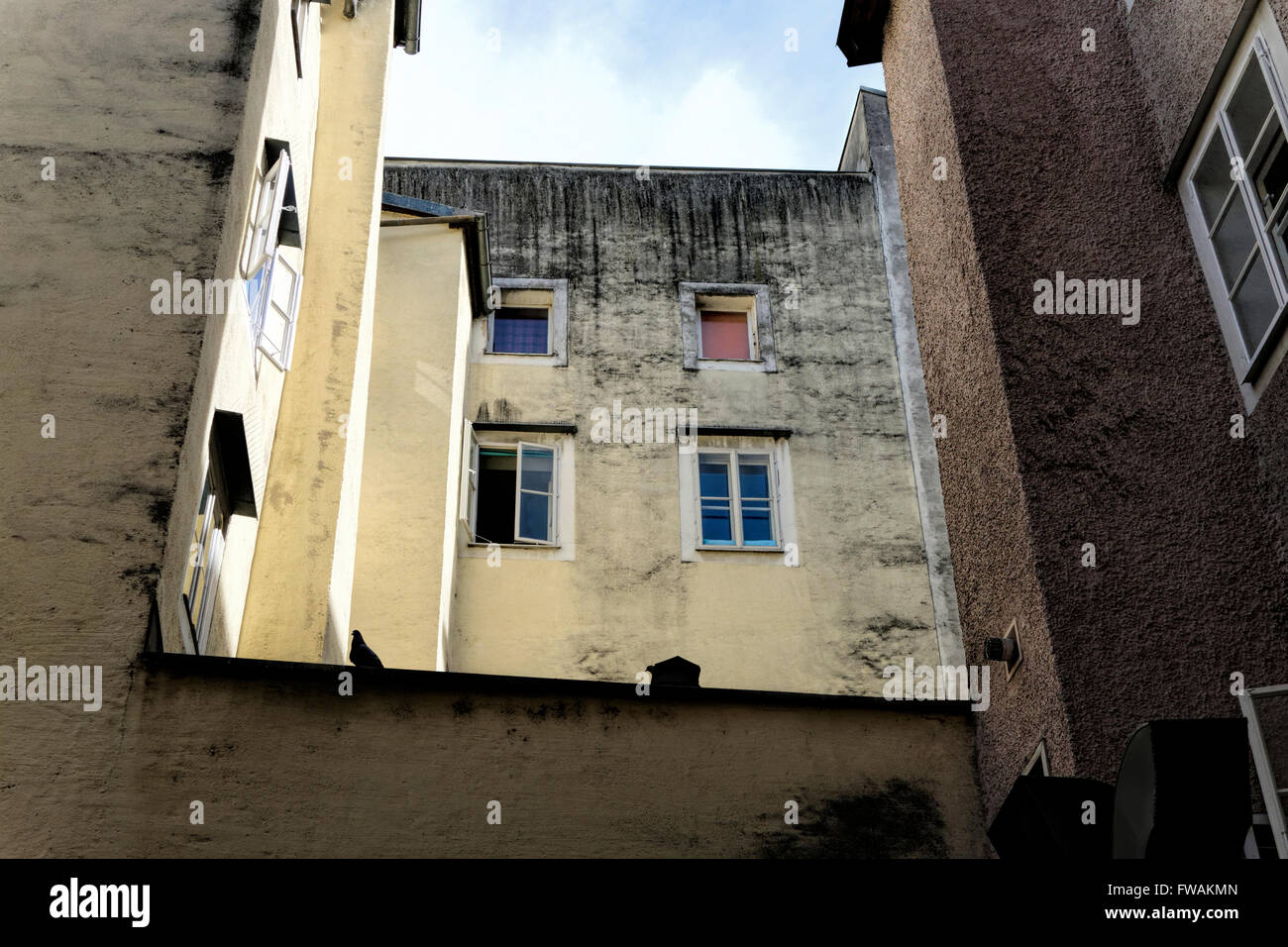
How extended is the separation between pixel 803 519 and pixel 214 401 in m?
8.84

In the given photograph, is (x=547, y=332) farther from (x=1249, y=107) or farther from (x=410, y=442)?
(x=1249, y=107)

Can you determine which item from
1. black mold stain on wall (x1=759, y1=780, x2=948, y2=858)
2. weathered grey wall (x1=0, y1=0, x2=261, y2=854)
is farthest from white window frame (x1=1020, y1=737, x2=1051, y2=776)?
weathered grey wall (x1=0, y1=0, x2=261, y2=854)

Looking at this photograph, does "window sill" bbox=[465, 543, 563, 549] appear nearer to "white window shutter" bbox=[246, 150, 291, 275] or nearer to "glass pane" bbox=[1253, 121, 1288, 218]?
"white window shutter" bbox=[246, 150, 291, 275]

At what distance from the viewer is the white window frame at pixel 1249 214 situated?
6934 mm

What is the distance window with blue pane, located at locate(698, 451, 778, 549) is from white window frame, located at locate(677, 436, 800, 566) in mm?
17

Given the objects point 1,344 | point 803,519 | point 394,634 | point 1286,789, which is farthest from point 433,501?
point 1286,789

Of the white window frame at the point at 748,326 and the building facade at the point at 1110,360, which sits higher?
the white window frame at the point at 748,326

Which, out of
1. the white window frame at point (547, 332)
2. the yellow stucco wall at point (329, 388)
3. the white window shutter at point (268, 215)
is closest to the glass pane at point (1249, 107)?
the white window shutter at point (268, 215)

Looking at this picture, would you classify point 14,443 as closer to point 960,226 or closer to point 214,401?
point 214,401

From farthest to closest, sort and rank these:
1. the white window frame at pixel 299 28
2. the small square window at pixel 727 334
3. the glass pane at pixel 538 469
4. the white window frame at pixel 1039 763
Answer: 1. the small square window at pixel 727 334
2. the glass pane at pixel 538 469
3. the white window frame at pixel 299 28
4. the white window frame at pixel 1039 763

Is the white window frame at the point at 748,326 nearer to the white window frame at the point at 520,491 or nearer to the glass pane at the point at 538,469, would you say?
the white window frame at the point at 520,491

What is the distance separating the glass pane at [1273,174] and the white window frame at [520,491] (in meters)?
9.27

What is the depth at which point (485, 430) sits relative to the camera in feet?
53.5

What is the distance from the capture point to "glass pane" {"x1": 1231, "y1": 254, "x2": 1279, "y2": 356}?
750cm
